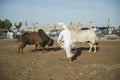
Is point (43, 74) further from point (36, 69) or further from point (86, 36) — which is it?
point (86, 36)

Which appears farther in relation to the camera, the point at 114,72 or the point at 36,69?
the point at 36,69

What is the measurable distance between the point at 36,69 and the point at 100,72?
2.67 m

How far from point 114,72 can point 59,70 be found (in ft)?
7.20

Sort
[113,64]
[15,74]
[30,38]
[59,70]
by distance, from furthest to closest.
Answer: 1. [30,38]
2. [113,64]
3. [59,70]
4. [15,74]

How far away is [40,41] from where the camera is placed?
61.2ft

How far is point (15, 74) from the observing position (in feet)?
33.6

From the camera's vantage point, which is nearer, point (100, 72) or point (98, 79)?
point (98, 79)

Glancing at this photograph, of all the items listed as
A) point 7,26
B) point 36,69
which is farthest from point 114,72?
point 7,26

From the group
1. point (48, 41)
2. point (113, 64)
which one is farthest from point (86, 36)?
point (113, 64)

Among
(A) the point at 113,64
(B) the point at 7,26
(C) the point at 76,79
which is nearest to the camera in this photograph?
(C) the point at 76,79

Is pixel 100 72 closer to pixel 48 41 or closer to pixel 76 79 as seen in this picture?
pixel 76 79

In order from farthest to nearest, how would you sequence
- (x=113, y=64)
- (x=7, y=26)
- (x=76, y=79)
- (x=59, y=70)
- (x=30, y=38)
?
(x=7, y=26) < (x=30, y=38) < (x=113, y=64) < (x=59, y=70) < (x=76, y=79)

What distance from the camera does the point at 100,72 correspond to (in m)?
10.8

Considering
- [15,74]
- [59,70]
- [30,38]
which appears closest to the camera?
[15,74]
